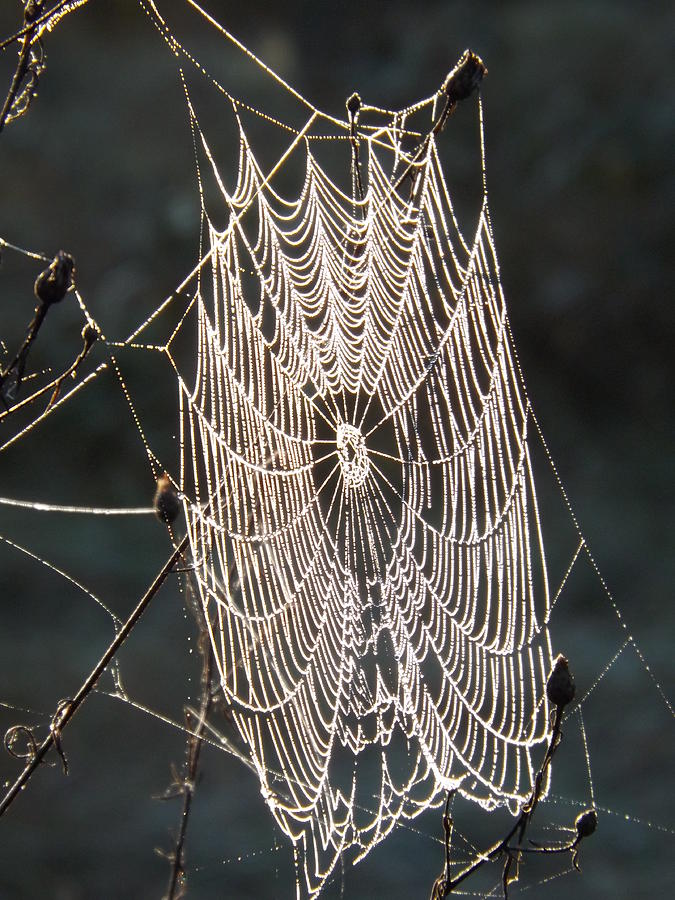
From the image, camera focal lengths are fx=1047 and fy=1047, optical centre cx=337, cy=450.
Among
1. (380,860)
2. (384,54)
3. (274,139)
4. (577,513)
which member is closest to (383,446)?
(577,513)

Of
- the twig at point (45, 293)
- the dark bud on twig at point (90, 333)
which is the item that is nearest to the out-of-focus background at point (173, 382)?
the dark bud on twig at point (90, 333)

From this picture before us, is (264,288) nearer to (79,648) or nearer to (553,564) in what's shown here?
(79,648)

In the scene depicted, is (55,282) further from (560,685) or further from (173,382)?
(173,382)

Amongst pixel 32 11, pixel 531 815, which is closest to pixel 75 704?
pixel 531 815

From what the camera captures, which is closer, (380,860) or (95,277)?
(380,860)

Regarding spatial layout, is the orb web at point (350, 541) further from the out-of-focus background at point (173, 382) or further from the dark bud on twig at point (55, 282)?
the out-of-focus background at point (173, 382)

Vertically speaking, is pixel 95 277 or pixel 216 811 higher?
pixel 95 277
